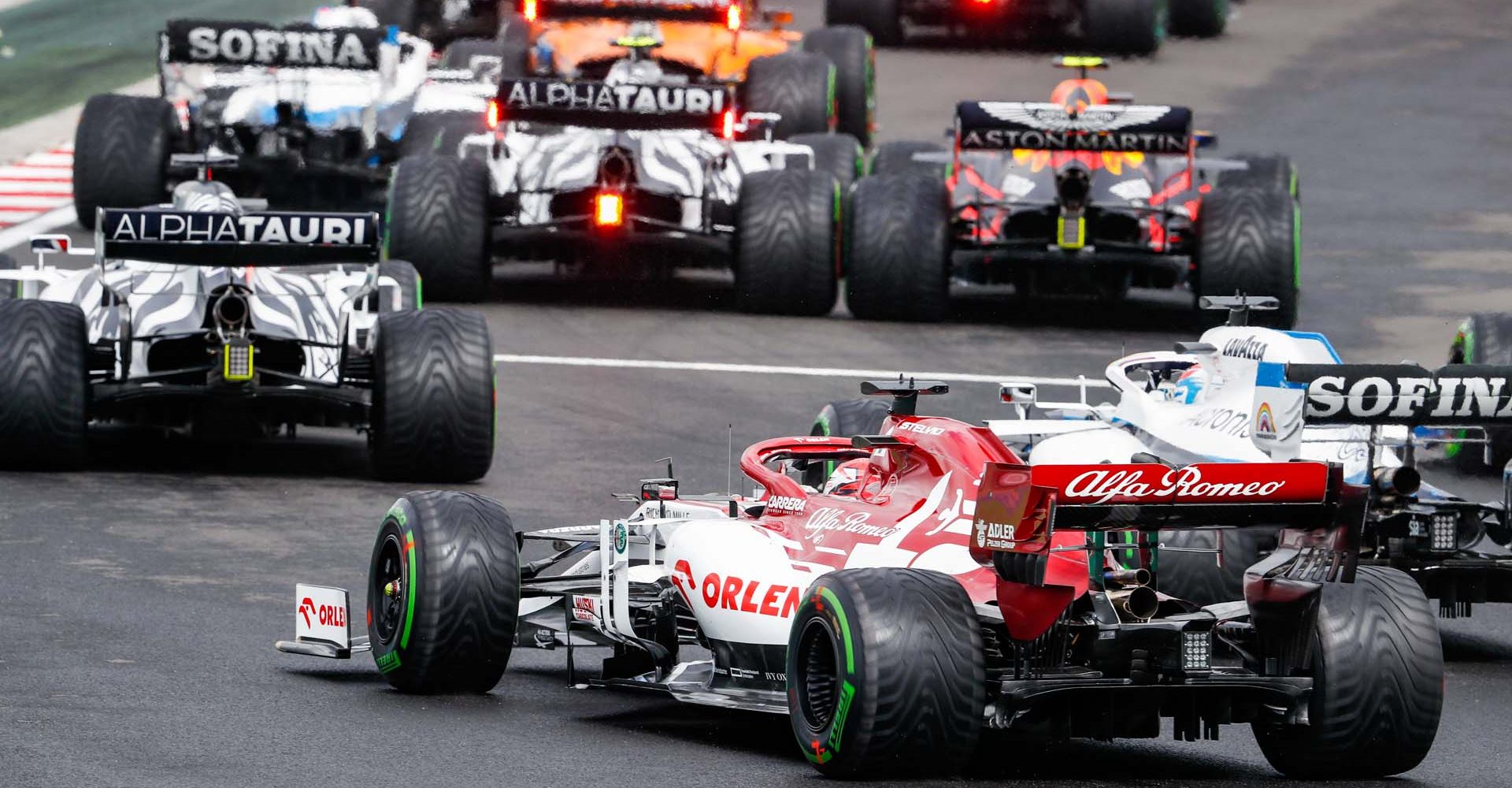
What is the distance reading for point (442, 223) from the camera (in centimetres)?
2400

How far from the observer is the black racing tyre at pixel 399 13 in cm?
3875

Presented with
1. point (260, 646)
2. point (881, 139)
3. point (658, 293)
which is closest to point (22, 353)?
point (260, 646)

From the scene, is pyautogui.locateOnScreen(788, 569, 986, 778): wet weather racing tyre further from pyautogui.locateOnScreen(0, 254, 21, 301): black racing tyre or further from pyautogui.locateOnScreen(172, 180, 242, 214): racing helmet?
pyautogui.locateOnScreen(0, 254, 21, 301): black racing tyre

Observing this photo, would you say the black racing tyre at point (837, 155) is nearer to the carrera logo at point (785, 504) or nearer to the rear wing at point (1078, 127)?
the rear wing at point (1078, 127)

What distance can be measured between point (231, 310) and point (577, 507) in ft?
8.09

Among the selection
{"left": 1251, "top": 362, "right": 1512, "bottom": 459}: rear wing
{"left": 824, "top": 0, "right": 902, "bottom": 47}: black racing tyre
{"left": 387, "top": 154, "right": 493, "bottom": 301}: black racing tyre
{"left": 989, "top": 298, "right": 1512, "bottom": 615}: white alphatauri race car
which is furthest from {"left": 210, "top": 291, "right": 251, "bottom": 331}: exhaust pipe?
{"left": 824, "top": 0, "right": 902, "bottom": 47}: black racing tyre

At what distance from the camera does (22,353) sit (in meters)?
16.3

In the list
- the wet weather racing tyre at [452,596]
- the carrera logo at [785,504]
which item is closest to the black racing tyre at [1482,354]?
the carrera logo at [785,504]

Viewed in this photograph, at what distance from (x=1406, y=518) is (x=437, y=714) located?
491 centimetres

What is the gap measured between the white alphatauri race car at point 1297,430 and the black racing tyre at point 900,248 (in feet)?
25.6

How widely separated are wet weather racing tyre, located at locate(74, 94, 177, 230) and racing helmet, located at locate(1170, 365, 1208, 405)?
15.1m

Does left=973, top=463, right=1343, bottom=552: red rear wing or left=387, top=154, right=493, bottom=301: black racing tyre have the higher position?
left=387, top=154, right=493, bottom=301: black racing tyre

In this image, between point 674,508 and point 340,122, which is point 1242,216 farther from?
point 674,508

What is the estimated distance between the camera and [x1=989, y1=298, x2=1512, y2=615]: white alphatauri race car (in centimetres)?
1074
